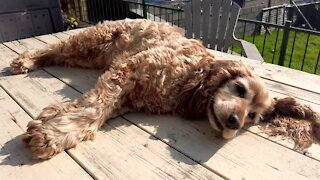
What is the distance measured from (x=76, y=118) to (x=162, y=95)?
0.65m

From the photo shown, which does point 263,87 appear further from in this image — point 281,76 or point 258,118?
point 281,76

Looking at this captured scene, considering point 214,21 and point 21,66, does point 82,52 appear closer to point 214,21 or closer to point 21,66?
point 21,66

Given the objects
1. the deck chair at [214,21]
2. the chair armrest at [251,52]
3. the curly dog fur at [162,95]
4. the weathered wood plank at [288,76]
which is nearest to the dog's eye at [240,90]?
the curly dog fur at [162,95]

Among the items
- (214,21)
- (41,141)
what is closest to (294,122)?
(41,141)

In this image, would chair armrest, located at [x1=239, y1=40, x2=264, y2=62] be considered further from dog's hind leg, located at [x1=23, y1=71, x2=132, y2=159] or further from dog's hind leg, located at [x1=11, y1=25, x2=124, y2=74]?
dog's hind leg, located at [x1=23, y1=71, x2=132, y2=159]

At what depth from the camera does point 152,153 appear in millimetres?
1821

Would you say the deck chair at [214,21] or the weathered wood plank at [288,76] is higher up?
the deck chair at [214,21]

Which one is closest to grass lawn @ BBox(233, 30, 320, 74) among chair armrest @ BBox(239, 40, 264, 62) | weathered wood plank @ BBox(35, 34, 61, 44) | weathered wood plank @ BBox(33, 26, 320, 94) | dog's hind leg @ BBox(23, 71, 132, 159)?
chair armrest @ BBox(239, 40, 264, 62)

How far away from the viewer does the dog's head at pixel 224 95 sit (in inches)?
77.7

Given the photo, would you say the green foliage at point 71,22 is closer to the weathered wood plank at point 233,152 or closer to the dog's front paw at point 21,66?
the dog's front paw at point 21,66

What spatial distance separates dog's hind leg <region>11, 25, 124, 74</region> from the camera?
3.08 meters

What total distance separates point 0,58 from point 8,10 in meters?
1.76

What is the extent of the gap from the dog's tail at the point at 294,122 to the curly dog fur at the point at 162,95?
103 mm

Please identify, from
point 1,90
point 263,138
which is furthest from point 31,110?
point 263,138
